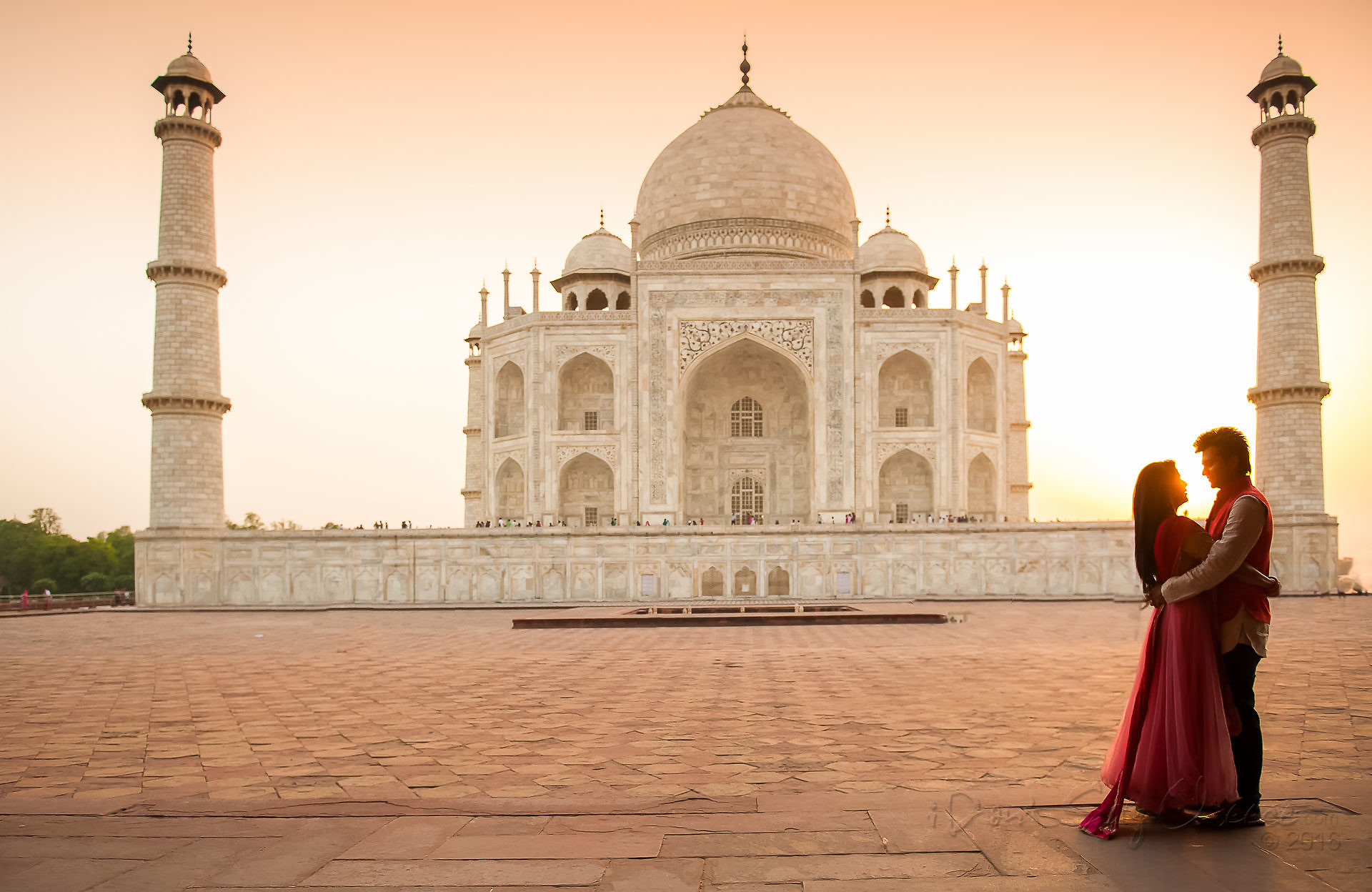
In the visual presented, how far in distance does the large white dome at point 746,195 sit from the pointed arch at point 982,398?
5.75 meters

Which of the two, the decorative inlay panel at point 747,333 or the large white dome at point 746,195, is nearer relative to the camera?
the decorative inlay panel at point 747,333

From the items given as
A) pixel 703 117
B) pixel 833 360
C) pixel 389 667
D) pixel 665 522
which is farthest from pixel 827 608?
pixel 703 117

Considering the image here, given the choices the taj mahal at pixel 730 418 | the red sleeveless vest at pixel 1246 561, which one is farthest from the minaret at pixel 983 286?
the red sleeveless vest at pixel 1246 561

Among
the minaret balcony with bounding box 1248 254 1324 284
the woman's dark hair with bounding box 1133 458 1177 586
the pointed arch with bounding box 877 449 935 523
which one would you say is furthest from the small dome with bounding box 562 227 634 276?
the woman's dark hair with bounding box 1133 458 1177 586

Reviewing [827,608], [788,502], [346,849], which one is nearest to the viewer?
[346,849]

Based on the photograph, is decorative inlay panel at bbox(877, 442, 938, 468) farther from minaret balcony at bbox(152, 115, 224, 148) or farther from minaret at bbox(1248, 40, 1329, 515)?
minaret balcony at bbox(152, 115, 224, 148)

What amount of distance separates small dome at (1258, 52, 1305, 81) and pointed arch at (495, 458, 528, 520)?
2047 centimetres

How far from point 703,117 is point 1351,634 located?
26.1 metres

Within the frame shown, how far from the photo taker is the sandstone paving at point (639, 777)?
2.87m

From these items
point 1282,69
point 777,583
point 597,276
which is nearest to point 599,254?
point 597,276

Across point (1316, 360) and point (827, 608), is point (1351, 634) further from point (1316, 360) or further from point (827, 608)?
point (1316, 360)

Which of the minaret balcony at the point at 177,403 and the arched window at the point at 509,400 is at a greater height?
the arched window at the point at 509,400

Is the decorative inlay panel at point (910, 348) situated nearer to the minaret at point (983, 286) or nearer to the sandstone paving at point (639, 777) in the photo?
the minaret at point (983, 286)

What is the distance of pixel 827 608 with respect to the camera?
15.6 meters
